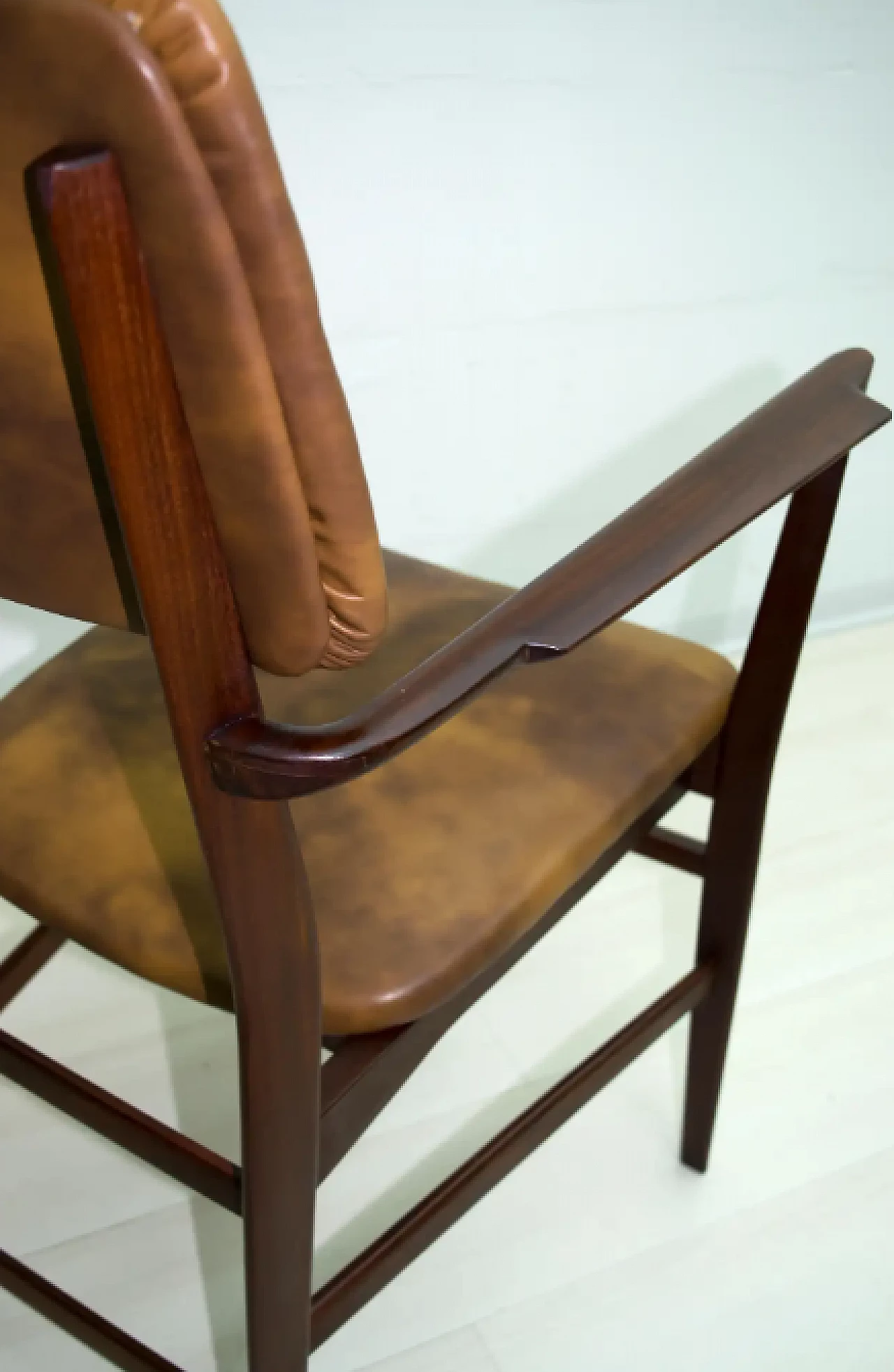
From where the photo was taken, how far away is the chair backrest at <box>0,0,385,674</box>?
37cm

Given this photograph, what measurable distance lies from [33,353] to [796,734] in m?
1.42

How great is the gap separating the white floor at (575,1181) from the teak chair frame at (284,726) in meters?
0.24

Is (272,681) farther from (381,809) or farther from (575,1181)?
(575,1181)

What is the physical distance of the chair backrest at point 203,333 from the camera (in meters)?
0.37

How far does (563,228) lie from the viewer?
4.63ft

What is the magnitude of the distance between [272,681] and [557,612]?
13.7 inches

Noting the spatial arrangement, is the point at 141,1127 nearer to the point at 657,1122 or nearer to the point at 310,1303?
the point at 310,1303

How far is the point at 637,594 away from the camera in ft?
1.72

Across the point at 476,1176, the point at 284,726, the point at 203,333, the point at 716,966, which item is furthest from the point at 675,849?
the point at 203,333

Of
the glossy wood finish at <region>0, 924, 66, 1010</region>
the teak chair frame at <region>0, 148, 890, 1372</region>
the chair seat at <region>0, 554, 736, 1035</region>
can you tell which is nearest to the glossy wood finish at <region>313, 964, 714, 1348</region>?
the teak chair frame at <region>0, 148, 890, 1372</region>

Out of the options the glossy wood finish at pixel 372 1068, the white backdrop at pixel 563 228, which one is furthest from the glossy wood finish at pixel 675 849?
the white backdrop at pixel 563 228

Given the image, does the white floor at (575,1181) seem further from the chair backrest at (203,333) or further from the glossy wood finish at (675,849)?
the chair backrest at (203,333)

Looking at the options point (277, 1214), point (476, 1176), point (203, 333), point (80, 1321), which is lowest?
point (80, 1321)

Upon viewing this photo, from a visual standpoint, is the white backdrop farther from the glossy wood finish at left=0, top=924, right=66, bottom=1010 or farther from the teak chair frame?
the teak chair frame
